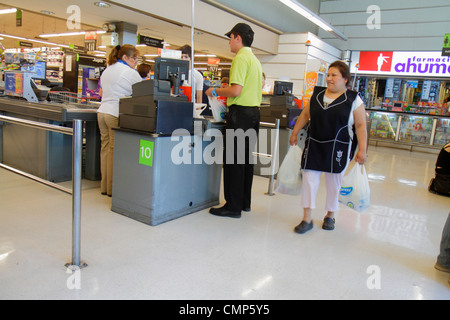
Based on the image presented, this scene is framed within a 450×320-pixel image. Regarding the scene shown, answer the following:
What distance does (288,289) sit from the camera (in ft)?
6.88

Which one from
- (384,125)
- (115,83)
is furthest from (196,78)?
(384,125)

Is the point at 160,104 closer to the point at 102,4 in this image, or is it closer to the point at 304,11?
the point at 102,4

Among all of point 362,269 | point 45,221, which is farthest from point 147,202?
point 362,269

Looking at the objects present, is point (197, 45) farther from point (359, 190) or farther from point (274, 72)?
point (359, 190)

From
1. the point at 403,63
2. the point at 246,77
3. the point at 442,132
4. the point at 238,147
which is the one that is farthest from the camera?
the point at 403,63

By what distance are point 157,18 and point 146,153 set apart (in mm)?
4635

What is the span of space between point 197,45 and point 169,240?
7817 millimetres

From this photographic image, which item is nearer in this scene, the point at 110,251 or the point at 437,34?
the point at 110,251

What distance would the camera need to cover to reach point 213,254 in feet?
8.18

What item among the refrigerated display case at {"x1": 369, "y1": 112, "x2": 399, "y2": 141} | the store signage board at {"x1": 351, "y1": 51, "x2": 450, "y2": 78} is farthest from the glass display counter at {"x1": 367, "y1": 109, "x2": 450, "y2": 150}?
the store signage board at {"x1": 351, "y1": 51, "x2": 450, "y2": 78}

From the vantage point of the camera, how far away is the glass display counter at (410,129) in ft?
31.3

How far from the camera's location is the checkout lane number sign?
9.30ft

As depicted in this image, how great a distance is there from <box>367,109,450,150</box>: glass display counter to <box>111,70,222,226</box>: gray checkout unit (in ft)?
23.8
